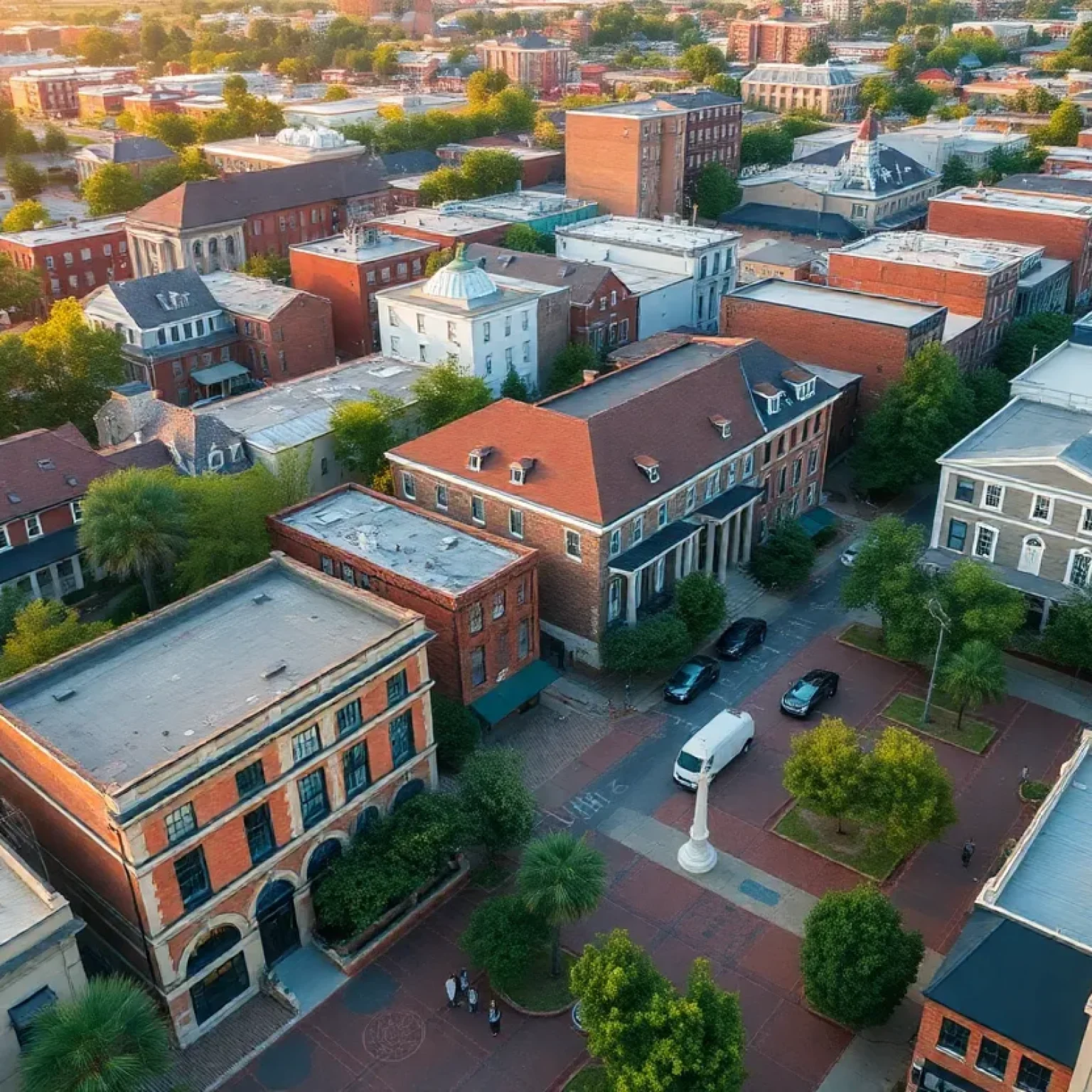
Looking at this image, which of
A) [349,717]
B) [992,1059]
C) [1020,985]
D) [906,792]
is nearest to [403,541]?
[349,717]

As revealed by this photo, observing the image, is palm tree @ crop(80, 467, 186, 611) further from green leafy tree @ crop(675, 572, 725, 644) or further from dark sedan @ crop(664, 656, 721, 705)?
dark sedan @ crop(664, 656, 721, 705)

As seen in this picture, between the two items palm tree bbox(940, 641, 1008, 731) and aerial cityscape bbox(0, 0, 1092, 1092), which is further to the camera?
palm tree bbox(940, 641, 1008, 731)

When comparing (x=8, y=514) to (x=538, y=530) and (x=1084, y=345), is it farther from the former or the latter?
(x=1084, y=345)

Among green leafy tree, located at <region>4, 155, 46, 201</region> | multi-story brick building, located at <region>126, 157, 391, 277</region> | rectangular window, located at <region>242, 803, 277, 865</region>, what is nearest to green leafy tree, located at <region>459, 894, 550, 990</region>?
rectangular window, located at <region>242, 803, 277, 865</region>

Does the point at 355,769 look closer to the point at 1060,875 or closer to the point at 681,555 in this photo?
the point at 681,555

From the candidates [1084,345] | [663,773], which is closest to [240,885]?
[663,773]
